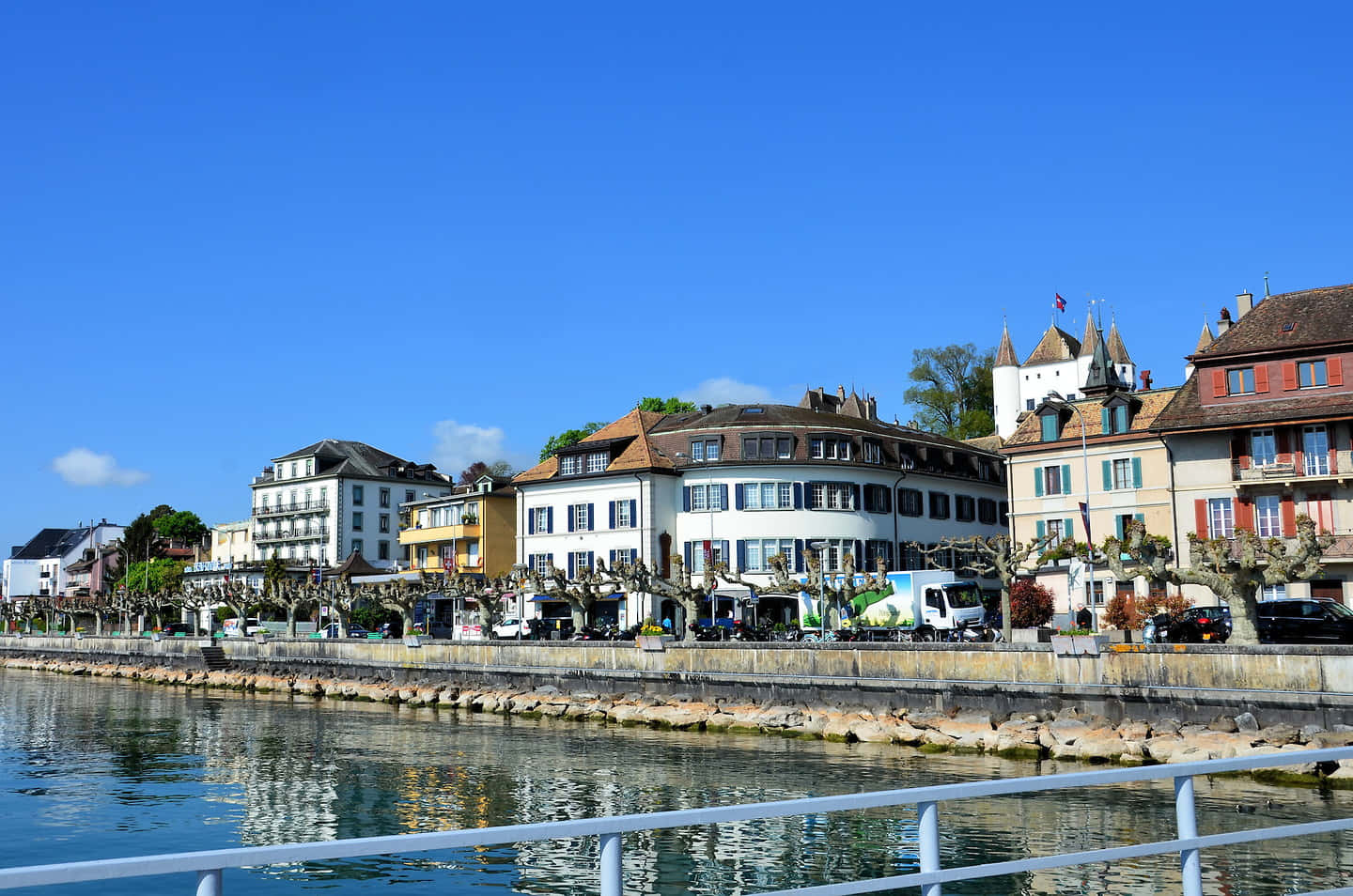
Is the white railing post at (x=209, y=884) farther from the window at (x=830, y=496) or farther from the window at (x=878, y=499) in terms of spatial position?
the window at (x=878, y=499)

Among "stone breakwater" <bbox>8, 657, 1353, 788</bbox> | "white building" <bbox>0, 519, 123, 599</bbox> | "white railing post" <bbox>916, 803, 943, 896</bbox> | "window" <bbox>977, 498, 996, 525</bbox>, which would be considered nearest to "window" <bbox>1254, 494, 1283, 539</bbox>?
"stone breakwater" <bbox>8, 657, 1353, 788</bbox>

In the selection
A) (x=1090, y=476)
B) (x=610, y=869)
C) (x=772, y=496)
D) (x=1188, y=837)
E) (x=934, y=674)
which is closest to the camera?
(x=610, y=869)

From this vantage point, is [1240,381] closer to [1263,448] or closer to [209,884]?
[1263,448]

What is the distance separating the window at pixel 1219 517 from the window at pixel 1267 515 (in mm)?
1037

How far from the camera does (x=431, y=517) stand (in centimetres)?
8731

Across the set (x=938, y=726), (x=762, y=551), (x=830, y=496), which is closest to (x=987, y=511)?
(x=830, y=496)

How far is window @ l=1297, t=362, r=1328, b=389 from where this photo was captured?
163 feet

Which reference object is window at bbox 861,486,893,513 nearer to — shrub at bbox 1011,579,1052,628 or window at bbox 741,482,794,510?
window at bbox 741,482,794,510

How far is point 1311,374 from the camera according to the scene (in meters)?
50.1

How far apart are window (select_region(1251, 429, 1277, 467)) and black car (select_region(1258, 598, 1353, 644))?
18286 mm

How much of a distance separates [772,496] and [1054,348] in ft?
277

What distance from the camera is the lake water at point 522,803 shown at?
939 cm

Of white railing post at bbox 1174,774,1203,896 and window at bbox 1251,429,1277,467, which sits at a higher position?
window at bbox 1251,429,1277,467

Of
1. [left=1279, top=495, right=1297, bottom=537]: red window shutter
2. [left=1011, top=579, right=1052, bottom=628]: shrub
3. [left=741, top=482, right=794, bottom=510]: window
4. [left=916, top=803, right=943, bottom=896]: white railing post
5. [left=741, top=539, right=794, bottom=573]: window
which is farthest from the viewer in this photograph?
[left=741, top=482, right=794, bottom=510]: window
